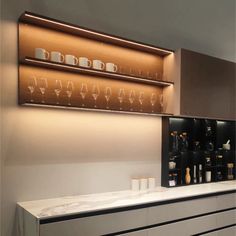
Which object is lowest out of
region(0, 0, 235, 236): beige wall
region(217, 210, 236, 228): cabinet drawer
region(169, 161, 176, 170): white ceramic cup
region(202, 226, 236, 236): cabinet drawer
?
region(202, 226, 236, 236): cabinet drawer

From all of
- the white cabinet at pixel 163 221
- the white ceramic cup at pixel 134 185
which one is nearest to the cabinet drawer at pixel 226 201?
the white cabinet at pixel 163 221

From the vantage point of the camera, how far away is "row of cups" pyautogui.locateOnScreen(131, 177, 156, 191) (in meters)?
3.01

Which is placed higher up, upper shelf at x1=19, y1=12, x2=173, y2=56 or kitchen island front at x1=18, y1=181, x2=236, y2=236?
upper shelf at x1=19, y1=12, x2=173, y2=56

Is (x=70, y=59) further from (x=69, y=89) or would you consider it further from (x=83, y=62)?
(x=69, y=89)

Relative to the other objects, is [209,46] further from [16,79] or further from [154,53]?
[16,79]

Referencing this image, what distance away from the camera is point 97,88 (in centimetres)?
284

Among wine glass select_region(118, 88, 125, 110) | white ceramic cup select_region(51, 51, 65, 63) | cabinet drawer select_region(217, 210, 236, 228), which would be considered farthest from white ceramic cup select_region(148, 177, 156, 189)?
white ceramic cup select_region(51, 51, 65, 63)

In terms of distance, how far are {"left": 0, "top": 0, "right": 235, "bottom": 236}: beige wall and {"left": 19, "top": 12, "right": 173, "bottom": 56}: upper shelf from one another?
0.41ft

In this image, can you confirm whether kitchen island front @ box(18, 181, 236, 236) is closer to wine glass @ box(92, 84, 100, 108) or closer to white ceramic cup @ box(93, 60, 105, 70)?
wine glass @ box(92, 84, 100, 108)

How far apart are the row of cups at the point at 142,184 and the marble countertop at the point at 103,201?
0.08m

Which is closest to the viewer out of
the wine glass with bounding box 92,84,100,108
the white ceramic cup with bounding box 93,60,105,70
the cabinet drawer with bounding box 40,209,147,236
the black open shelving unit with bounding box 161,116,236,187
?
the cabinet drawer with bounding box 40,209,147,236

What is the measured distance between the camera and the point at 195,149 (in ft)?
11.9

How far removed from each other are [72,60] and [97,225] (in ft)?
4.80

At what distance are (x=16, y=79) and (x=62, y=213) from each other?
1.20 m
